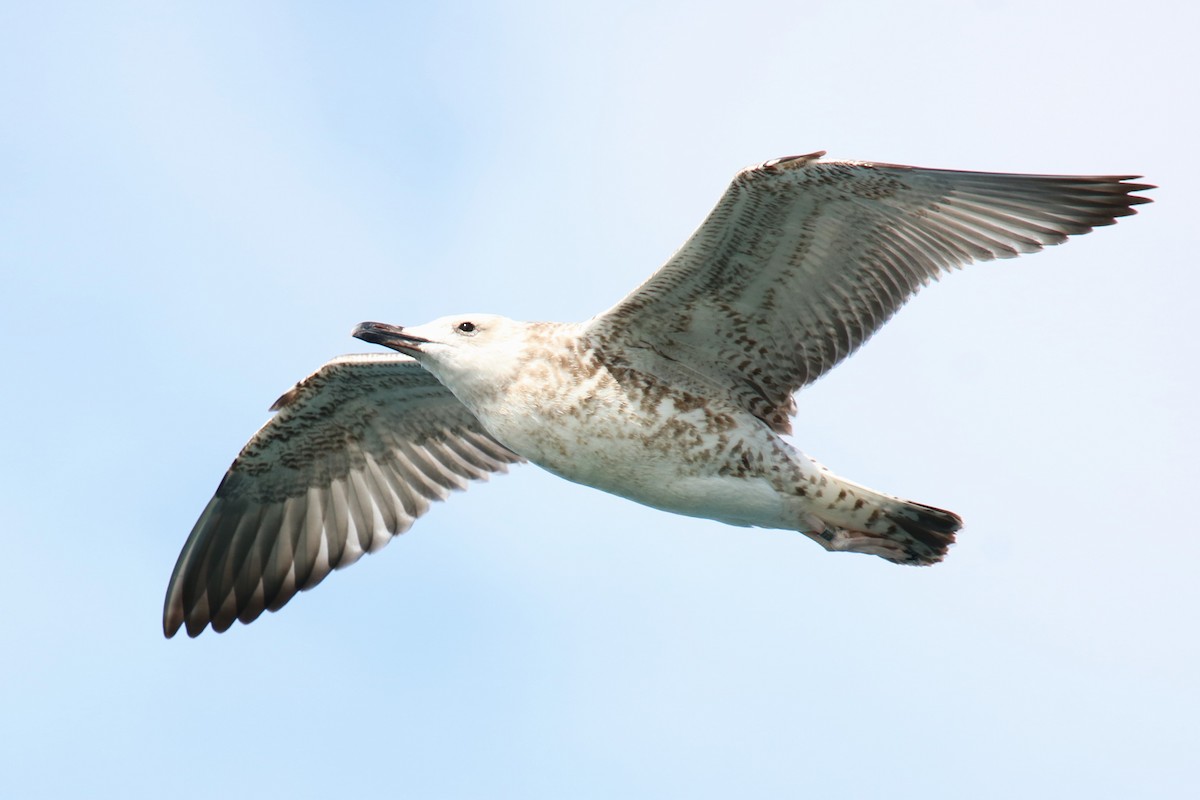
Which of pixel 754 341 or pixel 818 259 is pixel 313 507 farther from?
pixel 818 259

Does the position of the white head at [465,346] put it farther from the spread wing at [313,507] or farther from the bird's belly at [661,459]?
the spread wing at [313,507]

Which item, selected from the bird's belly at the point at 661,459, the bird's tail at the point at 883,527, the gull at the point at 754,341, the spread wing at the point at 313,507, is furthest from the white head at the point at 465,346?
the spread wing at the point at 313,507

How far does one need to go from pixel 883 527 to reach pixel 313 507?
4.51 meters

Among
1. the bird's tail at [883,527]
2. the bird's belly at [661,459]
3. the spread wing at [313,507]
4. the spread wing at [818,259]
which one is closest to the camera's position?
the spread wing at [818,259]

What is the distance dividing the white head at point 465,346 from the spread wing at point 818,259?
0.53 metres

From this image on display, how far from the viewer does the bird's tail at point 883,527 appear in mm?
9305

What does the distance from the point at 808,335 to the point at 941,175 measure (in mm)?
1205

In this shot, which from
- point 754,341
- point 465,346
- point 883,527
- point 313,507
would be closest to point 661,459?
point 754,341

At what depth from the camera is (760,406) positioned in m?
9.59

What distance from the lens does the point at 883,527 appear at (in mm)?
9461

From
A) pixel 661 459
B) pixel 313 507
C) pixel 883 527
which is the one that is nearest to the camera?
pixel 661 459

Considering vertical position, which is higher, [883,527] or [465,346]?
[465,346]

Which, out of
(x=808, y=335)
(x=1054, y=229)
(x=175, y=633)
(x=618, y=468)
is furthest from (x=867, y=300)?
(x=175, y=633)

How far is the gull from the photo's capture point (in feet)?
29.7
